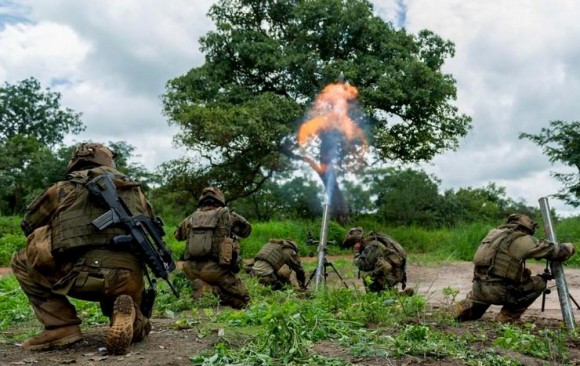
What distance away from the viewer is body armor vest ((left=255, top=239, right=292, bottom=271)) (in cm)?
1183

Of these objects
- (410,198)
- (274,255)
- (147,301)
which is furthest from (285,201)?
(147,301)

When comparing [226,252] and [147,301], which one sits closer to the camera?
[147,301]

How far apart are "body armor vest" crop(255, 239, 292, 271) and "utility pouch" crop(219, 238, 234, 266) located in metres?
2.30

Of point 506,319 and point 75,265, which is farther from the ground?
point 75,265

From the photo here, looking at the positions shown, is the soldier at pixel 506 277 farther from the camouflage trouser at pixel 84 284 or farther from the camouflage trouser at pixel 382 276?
the camouflage trouser at pixel 84 284

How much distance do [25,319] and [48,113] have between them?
45980 millimetres

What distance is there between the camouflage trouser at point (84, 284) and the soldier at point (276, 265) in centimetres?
564

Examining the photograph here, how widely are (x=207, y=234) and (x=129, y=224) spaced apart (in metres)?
3.97

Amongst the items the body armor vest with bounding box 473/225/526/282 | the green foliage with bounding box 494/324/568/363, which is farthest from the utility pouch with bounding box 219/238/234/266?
the green foliage with bounding box 494/324/568/363

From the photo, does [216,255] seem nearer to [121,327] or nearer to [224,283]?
[224,283]

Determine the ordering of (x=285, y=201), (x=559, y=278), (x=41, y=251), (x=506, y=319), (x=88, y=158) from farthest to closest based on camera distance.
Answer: (x=285, y=201) < (x=506, y=319) < (x=559, y=278) < (x=88, y=158) < (x=41, y=251)

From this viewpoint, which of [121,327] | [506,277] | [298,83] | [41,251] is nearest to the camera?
[121,327]

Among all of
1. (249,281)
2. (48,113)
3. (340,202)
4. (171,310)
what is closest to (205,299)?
(171,310)

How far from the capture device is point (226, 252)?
375 inches
